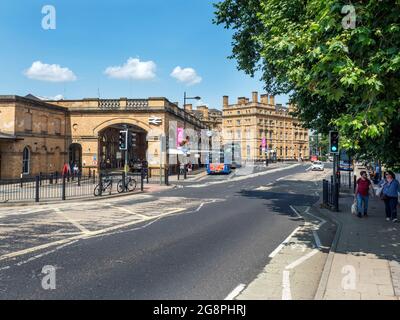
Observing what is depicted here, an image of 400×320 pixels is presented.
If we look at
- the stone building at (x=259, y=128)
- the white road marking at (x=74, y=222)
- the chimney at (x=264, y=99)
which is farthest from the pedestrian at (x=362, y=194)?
the chimney at (x=264, y=99)

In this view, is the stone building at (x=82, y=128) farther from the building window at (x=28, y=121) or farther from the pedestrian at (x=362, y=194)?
the pedestrian at (x=362, y=194)

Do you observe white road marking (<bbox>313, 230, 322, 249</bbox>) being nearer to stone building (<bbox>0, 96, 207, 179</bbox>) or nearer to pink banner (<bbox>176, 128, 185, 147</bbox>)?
stone building (<bbox>0, 96, 207, 179</bbox>)

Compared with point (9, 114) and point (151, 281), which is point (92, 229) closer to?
point (151, 281)

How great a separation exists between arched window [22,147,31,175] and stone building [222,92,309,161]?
79.0m

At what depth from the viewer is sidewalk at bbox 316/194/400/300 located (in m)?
5.46

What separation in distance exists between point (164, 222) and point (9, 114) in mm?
23582

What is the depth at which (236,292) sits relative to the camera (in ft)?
18.6

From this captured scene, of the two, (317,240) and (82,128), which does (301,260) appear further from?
(82,128)

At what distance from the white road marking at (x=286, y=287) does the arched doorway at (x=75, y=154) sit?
34.4 meters

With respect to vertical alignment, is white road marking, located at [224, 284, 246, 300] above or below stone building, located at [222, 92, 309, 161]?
below

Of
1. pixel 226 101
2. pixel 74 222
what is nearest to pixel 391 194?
pixel 74 222

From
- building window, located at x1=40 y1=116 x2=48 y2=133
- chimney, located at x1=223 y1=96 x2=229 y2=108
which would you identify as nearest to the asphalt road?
building window, located at x1=40 y1=116 x2=48 y2=133
